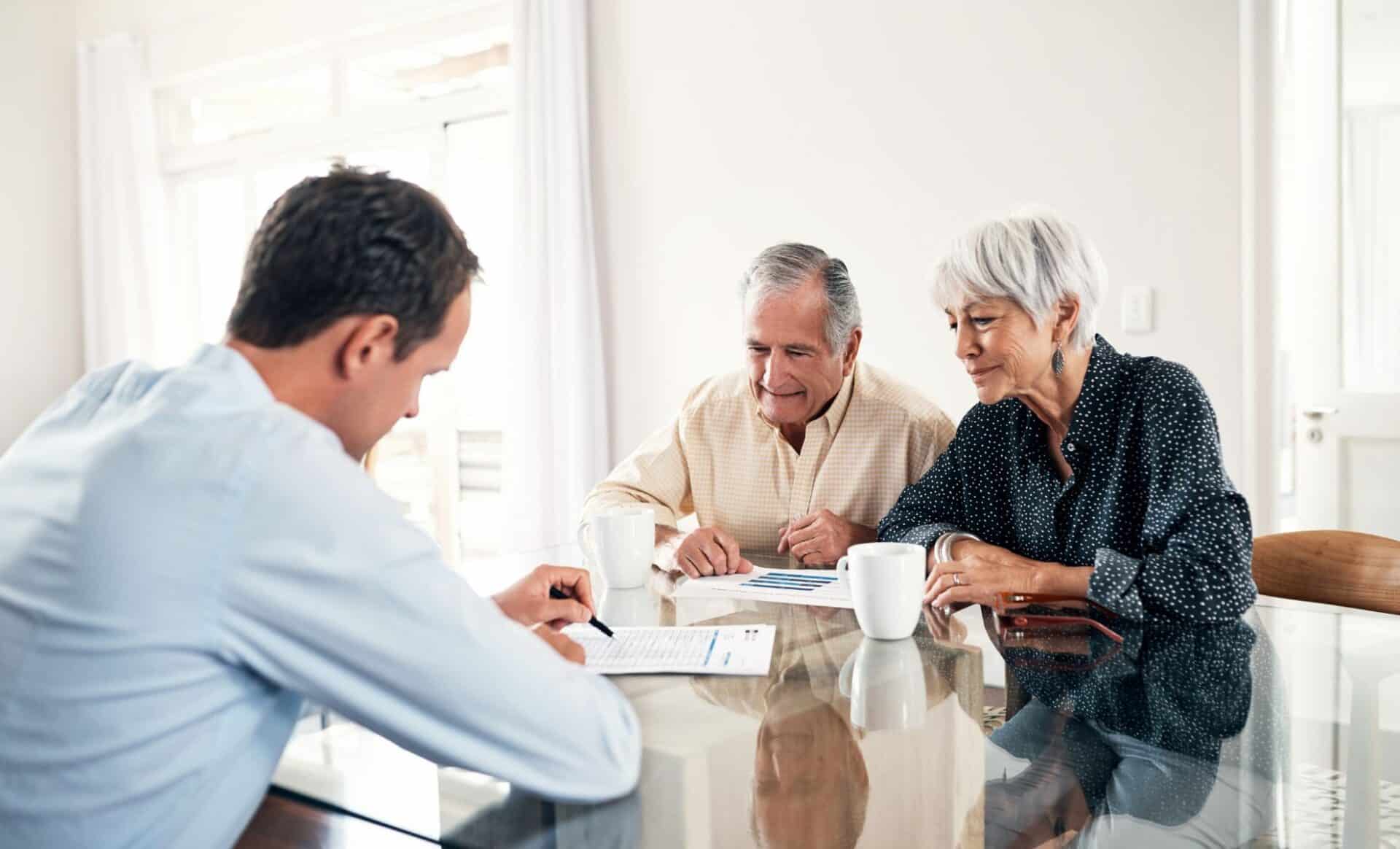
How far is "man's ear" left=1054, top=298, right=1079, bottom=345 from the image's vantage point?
1.60m

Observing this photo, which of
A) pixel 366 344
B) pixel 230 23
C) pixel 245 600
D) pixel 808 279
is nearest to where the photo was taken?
pixel 245 600

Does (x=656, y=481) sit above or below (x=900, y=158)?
below

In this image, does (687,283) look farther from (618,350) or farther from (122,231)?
(122,231)

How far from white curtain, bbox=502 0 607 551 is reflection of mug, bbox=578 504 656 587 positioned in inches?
89.7

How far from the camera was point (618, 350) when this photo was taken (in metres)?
3.94

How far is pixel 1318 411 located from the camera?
2.82 meters

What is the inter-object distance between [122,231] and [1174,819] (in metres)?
5.85

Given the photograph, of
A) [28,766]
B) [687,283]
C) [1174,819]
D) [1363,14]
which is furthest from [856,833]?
[687,283]

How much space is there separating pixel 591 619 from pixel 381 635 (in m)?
0.57

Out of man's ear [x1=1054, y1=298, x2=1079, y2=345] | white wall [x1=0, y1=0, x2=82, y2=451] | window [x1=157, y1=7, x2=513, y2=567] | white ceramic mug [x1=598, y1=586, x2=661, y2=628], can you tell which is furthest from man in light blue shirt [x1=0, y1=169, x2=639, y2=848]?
white wall [x1=0, y1=0, x2=82, y2=451]

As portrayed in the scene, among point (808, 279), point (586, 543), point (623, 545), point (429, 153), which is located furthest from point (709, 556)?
point (429, 153)

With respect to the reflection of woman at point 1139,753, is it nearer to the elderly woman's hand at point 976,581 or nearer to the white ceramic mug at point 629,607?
the elderly woman's hand at point 976,581

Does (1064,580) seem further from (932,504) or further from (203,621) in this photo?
(203,621)

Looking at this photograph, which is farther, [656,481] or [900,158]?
[900,158]
